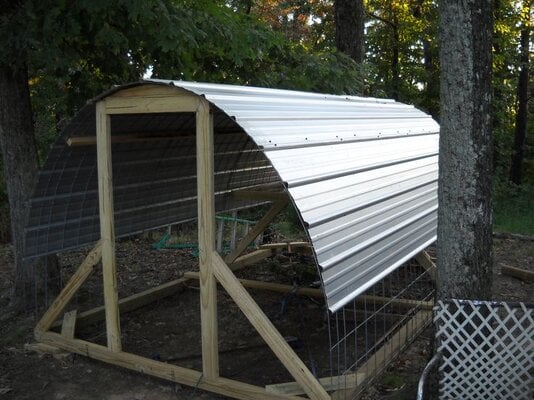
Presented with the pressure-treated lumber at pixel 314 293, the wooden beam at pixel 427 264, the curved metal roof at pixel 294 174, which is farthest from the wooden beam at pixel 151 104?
the wooden beam at pixel 427 264

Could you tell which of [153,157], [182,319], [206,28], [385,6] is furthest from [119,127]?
[385,6]

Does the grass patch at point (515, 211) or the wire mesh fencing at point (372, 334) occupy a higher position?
the wire mesh fencing at point (372, 334)

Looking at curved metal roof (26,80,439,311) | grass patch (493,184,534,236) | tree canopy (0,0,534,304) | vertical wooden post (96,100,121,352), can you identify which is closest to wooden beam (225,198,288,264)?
curved metal roof (26,80,439,311)

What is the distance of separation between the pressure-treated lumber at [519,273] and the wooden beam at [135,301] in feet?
16.0

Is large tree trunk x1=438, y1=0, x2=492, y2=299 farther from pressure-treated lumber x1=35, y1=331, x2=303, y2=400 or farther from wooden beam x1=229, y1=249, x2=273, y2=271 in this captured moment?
wooden beam x1=229, y1=249, x2=273, y2=271

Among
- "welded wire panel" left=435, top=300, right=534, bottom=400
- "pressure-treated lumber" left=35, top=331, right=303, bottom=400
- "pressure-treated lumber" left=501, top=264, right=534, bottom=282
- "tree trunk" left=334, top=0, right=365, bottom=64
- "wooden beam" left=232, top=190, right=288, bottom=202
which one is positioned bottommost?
"pressure-treated lumber" left=501, top=264, right=534, bottom=282

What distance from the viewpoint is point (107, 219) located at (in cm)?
549

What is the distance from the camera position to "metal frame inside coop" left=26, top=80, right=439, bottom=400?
4.46 m

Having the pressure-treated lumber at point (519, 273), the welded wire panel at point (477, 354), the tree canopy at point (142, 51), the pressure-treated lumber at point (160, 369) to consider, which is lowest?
the pressure-treated lumber at point (519, 273)

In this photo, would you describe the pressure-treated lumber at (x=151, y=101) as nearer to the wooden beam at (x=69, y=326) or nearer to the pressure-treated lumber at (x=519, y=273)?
the wooden beam at (x=69, y=326)

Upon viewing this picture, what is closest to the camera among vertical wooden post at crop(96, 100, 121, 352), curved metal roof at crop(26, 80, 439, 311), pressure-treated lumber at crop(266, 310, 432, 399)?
curved metal roof at crop(26, 80, 439, 311)

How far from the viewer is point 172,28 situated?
6.05 meters

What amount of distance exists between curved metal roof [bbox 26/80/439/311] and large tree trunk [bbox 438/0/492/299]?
736 millimetres

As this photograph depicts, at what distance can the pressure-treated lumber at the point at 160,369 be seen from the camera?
476 cm
